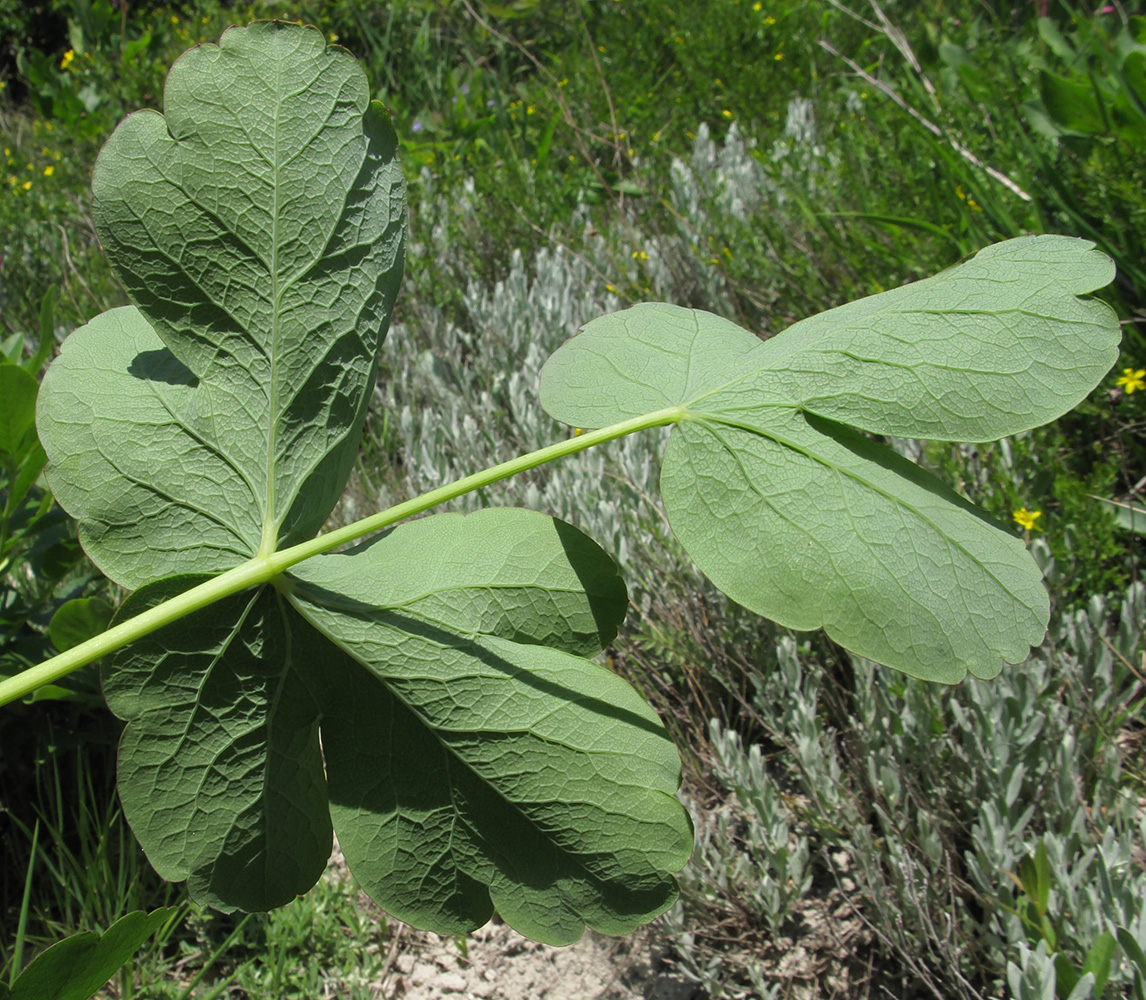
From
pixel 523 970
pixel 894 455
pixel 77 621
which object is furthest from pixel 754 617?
pixel 894 455

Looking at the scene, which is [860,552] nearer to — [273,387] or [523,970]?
[273,387]

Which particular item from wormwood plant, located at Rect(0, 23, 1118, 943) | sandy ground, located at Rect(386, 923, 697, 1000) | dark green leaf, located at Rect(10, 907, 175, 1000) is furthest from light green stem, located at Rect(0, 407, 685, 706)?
sandy ground, located at Rect(386, 923, 697, 1000)

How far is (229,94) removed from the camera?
502mm

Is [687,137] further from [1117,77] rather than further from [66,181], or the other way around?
[66,181]

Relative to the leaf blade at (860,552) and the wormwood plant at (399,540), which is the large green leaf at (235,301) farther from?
the leaf blade at (860,552)

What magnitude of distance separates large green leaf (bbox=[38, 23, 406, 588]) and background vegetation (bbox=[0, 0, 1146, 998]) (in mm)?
660

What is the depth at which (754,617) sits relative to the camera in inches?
73.1

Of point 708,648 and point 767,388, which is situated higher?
point 767,388

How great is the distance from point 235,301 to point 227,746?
10.3 inches

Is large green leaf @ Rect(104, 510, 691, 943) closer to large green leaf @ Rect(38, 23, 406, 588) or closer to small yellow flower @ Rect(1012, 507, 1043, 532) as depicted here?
large green leaf @ Rect(38, 23, 406, 588)

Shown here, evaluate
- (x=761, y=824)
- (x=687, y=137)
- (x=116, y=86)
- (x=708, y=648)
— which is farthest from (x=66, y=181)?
(x=761, y=824)

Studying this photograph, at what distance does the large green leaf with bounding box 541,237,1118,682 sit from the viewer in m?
0.45

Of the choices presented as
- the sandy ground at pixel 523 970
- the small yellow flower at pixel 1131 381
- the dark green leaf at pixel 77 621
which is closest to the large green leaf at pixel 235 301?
the dark green leaf at pixel 77 621

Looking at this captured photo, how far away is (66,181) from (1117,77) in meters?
4.62
